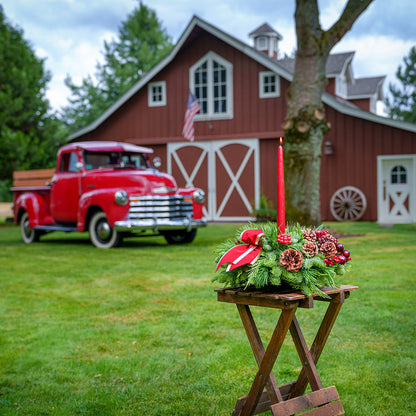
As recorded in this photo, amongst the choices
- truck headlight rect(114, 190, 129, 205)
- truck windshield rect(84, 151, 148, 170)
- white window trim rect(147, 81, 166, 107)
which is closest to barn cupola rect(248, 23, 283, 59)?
white window trim rect(147, 81, 166, 107)

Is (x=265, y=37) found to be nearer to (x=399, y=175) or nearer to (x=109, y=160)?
(x=399, y=175)

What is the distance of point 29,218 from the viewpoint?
13180 millimetres

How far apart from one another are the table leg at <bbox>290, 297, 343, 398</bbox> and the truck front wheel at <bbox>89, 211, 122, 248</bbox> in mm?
8357

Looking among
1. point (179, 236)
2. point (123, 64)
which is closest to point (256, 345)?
point (179, 236)

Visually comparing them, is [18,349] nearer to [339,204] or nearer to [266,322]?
[266,322]

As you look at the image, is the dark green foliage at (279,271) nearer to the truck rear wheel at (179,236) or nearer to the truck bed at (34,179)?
the truck rear wheel at (179,236)

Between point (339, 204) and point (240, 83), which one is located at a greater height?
point (240, 83)

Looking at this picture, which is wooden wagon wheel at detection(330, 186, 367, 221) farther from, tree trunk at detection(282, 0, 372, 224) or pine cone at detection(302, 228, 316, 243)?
pine cone at detection(302, 228, 316, 243)

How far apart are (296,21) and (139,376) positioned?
9.57 meters

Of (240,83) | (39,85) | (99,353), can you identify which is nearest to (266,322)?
(99,353)

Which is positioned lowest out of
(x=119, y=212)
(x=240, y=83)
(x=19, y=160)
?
(x=119, y=212)

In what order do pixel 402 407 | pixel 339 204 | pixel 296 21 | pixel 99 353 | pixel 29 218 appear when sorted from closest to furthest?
pixel 402 407
pixel 99 353
pixel 296 21
pixel 29 218
pixel 339 204

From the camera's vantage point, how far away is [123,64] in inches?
1607

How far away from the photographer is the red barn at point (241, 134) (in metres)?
17.1
